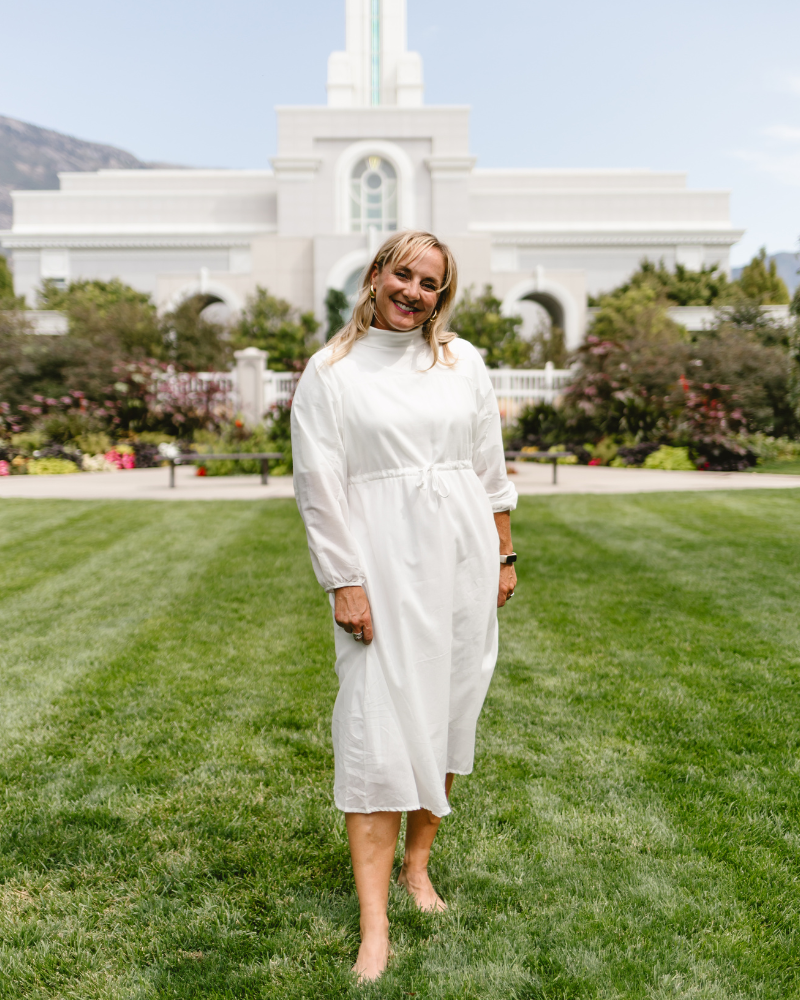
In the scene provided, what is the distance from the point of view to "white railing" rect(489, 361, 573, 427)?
1858 centimetres

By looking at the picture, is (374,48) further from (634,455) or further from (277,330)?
(634,455)

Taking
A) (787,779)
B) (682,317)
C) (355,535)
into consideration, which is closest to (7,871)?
(355,535)

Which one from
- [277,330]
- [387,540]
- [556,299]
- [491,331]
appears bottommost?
[387,540]

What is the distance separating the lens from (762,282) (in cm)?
3225

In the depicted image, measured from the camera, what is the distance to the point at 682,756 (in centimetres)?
314

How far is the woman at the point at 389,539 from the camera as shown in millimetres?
1999

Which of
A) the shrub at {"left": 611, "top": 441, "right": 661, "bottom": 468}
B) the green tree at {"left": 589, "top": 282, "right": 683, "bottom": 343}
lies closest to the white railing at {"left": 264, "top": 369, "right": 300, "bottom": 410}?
the shrub at {"left": 611, "top": 441, "right": 661, "bottom": 468}

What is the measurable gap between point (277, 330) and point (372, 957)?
938 inches

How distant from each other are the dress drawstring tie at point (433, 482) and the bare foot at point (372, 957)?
3.64 feet

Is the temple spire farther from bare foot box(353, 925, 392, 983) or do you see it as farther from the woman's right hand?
bare foot box(353, 925, 392, 983)

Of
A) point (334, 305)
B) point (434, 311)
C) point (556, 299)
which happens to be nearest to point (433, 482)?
point (434, 311)

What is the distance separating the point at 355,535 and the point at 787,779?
1976 millimetres

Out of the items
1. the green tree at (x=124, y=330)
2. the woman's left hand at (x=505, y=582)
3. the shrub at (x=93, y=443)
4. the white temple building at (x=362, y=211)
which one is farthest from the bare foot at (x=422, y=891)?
the white temple building at (x=362, y=211)

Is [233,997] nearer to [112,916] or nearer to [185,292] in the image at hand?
[112,916]
